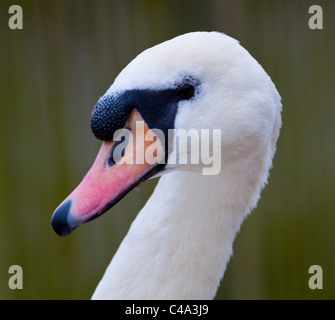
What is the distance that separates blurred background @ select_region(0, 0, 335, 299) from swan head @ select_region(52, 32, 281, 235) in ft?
4.15

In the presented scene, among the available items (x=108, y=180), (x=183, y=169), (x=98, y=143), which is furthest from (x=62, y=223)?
(x=98, y=143)

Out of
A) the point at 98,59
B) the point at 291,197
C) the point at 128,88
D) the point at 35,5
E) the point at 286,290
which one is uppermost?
the point at 35,5

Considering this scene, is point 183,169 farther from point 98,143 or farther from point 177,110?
point 98,143

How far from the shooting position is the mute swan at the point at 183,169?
78 centimetres

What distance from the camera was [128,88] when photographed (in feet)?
2.58

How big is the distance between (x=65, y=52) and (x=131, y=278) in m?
1.40

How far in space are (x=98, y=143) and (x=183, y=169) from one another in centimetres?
131

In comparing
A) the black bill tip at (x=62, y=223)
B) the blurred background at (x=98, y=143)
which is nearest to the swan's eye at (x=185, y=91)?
the black bill tip at (x=62, y=223)

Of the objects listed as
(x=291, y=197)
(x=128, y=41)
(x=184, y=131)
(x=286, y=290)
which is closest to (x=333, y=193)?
(x=291, y=197)

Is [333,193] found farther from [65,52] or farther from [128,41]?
[65,52]

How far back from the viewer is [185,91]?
2.66 ft

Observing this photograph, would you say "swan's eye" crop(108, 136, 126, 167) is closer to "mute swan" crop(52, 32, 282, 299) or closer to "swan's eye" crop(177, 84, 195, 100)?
"mute swan" crop(52, 32, 282, 299)

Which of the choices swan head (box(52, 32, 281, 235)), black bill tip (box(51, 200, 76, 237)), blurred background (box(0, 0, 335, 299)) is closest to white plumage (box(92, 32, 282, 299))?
swan head (box(52, 32, 281, 235))

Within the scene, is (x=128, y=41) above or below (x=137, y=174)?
above
